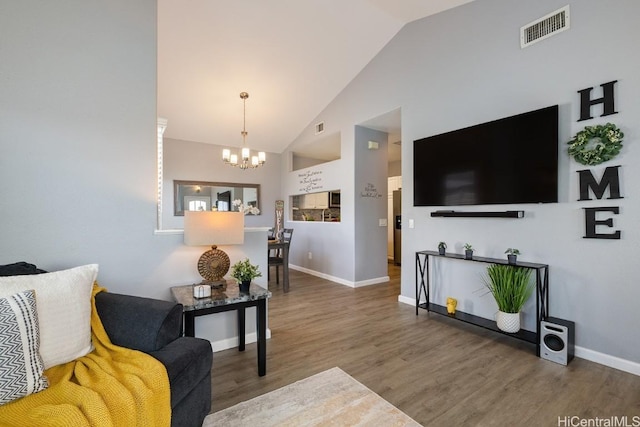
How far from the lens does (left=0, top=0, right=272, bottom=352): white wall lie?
1847mm

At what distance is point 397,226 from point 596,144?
489 centimetres

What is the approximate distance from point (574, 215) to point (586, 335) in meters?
1.04

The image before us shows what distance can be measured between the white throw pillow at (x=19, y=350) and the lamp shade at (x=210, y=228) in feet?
3.16

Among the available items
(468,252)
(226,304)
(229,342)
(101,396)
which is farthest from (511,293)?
(101,396)

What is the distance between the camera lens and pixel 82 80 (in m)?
2.03

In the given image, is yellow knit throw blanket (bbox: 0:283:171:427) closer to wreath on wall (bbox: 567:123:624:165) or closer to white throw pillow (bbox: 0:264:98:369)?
white throw pillow (bbox: 0:264:98:369)

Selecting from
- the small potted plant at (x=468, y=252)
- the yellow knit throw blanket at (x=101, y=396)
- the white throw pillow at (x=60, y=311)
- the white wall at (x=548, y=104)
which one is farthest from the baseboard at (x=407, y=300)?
the white throw pillow at (x=60, y=311)

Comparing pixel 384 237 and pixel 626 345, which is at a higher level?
pixel 384 237

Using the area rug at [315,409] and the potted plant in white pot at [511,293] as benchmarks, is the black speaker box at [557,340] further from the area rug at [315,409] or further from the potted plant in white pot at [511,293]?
the area rug at [315,409]

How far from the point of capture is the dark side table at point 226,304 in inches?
77.4

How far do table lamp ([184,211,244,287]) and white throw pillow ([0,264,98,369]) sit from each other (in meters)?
0.73

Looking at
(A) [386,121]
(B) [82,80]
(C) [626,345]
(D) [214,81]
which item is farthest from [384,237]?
(B) [82,80]

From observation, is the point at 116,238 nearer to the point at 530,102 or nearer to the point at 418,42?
the point at 530,102

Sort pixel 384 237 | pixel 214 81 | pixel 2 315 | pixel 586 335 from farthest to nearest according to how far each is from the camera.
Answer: pixel 384 237 → pixel 214 81 → pixel 586 335 → pixel 2 315
